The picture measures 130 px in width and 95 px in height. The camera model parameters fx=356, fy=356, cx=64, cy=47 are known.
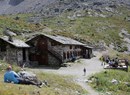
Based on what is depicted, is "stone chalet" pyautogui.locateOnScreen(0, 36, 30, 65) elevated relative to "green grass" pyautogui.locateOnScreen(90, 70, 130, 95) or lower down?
elevated

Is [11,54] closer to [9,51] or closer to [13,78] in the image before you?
[9,51]

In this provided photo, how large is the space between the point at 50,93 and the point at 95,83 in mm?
15025

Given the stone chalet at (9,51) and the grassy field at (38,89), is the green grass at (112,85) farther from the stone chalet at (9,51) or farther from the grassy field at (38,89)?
the stone chalet at (9,51)

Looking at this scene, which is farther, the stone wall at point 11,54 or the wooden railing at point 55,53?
the wooden railing at point 55,53

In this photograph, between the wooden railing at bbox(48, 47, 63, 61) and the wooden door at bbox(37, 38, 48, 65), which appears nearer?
the wooden railing at bbox(48, 47, 63, 61)

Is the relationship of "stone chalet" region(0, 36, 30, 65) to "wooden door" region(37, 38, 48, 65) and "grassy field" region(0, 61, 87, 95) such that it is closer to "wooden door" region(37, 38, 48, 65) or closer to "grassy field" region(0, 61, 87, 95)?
"wooden door" region(37, 38, 48, 65)

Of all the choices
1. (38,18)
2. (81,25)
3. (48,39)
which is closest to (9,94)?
(48,39)

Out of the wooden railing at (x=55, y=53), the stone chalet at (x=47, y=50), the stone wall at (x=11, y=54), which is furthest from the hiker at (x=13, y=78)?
the wooden railing at (x=55, y=53)

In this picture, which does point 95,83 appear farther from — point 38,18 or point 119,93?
point 38,18

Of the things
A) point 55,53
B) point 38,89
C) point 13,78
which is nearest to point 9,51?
point 55,53

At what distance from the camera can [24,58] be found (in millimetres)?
65750

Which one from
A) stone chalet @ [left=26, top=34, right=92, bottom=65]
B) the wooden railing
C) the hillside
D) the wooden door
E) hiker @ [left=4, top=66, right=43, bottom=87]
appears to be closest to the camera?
hiker @ [left=4, top=66, right=43, bottom=87]

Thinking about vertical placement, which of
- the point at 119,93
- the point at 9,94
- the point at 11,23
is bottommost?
the point at 119,93

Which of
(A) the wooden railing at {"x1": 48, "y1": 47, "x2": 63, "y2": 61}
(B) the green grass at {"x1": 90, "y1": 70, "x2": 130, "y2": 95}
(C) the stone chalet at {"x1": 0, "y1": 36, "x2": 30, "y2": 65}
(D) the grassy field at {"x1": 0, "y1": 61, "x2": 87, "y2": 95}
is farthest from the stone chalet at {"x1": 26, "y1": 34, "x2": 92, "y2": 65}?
(D) the grassy field at {"x1": 0, "y1": 61, "x2": 87, "y2": 95}
